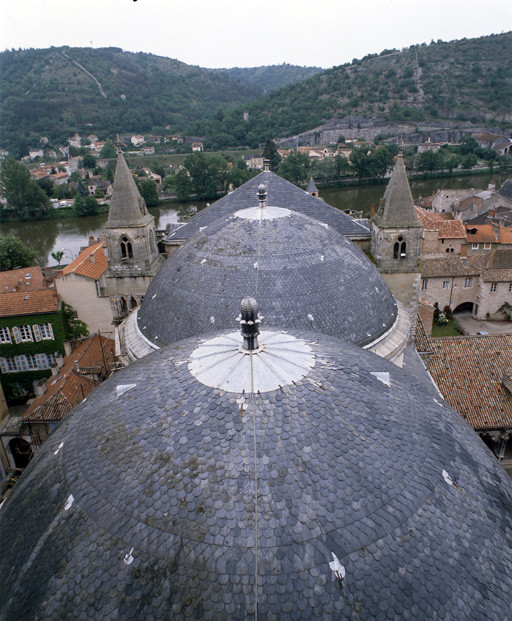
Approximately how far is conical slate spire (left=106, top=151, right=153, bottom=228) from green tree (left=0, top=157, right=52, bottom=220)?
205 feet

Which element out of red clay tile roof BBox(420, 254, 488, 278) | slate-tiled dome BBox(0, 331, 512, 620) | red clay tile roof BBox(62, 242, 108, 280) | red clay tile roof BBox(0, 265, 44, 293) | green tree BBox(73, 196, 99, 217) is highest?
slate-tiled dome BBox(0, 331, 512, 620)

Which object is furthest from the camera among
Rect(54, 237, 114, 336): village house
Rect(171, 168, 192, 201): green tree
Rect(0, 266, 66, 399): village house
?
Rect(171, 168, 192, 201): green tree

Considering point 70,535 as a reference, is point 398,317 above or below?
below

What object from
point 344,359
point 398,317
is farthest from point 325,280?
point 344,359

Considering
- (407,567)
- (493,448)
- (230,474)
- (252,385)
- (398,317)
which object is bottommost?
(493,448)

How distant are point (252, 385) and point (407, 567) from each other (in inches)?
142

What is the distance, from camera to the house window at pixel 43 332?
96.0 feet

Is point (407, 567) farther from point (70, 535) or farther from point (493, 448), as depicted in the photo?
point (493, 448)

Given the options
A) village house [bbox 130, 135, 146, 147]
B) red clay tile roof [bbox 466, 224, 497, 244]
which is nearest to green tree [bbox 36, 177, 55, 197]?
village house [bbox 130, 135, 146, 147]

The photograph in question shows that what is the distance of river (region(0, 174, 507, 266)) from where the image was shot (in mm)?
68000

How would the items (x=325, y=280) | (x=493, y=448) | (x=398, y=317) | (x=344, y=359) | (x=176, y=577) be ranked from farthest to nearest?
(x=493, y=448), (x=398, y=317), (x=325, y=280), (x=344, y=359), (x=176, y=577)

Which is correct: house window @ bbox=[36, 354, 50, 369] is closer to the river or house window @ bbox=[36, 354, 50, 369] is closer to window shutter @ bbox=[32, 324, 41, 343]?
window shutter @ bbox=[32, 324, 41, 343]

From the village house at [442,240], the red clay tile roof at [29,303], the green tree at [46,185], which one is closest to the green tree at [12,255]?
the red clay tile roof at [29,303]

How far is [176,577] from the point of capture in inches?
263
